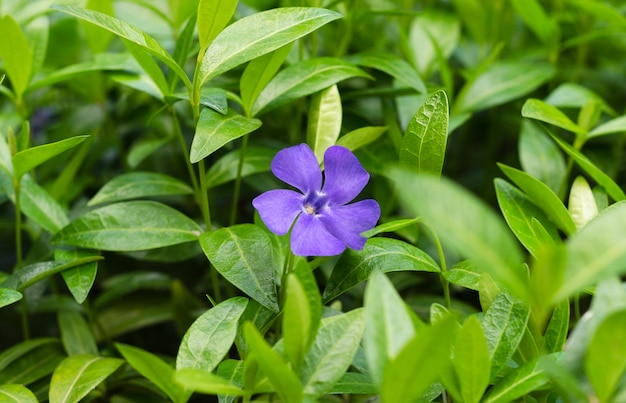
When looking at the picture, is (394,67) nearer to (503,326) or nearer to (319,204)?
(319,204)

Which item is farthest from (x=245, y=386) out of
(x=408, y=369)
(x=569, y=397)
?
(x=569, y=397)

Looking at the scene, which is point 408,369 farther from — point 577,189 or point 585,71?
point 585,71

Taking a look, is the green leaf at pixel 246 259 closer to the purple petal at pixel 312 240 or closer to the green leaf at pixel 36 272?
the purple petal at pixel 312 240

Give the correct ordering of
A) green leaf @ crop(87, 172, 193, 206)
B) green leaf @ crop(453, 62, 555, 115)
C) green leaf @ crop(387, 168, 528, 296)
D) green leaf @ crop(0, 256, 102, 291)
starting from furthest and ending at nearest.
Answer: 1. green leaf @ crop(453, 62, 555, 115)
2. green leaf @ crop(87, 172, 193, 206)
3. green leaf @ crop(0, 256, 102, 291)
4. green leaf @ crop(387, 168, 528, 296)

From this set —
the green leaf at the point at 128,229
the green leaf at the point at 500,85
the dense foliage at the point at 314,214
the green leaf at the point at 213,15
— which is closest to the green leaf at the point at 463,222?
the dense foliage at the point at 314,214

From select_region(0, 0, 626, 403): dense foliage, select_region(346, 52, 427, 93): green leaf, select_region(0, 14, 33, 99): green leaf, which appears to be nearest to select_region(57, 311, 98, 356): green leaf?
select_region(0, 0, 626, 403): dense foliage

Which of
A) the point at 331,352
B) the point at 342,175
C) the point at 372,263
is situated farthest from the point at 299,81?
the point at 331,352

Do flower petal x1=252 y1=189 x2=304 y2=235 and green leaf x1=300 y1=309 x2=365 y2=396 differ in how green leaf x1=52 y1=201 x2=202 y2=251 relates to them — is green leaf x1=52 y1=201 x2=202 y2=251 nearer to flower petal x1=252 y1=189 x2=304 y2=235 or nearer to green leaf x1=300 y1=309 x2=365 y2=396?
flower petal x1=252 y1=189 x2=304 y2=235
